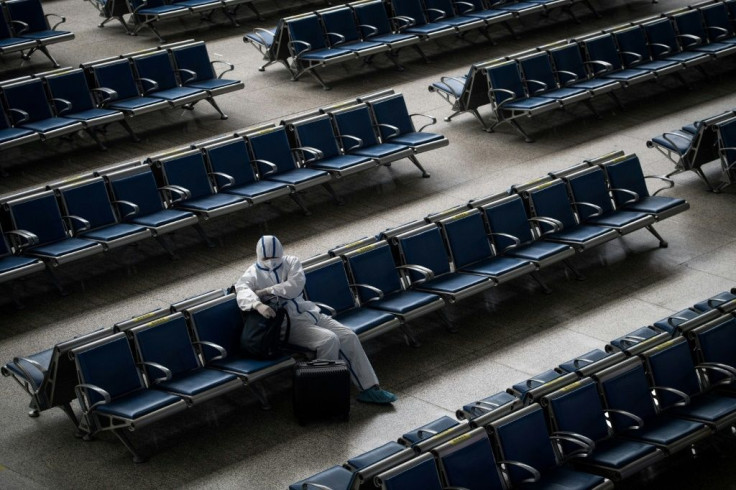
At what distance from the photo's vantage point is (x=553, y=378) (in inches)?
317

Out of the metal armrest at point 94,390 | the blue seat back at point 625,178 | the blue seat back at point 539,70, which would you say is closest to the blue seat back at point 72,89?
the blue seat back at point 539,70

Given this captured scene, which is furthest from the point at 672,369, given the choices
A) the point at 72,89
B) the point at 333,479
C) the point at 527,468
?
the point at 72,89

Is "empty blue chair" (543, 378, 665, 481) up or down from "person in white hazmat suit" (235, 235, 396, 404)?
down

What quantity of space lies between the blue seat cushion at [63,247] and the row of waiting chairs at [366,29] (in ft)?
16.9

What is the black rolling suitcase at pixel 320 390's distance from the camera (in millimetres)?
8305

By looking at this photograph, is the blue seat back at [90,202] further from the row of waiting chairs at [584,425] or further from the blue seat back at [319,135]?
the row of waiting chairs at [584,425]

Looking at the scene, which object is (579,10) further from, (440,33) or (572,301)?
(572,301)

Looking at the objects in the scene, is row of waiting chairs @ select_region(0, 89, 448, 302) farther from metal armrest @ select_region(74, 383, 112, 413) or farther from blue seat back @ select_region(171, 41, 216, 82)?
blue seat back @ select_region(171, 41, 216, 82)

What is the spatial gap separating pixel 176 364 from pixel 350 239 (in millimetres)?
3050

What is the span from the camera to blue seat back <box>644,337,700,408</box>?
8203 millimetres

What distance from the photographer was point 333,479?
6953 millimetres

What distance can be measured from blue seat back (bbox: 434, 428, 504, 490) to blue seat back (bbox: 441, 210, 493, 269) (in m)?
3.06

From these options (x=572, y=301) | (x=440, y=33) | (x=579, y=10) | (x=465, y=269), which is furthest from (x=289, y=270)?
(x=579, y=10)

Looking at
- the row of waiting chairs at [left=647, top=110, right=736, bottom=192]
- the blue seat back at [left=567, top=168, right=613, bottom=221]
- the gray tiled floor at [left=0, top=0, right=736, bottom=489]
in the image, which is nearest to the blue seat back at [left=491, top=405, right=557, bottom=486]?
the gray tiled floor at [left=0, top=0, right=736, bottom=489]
